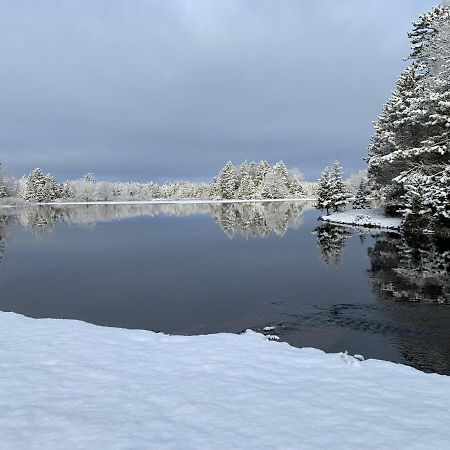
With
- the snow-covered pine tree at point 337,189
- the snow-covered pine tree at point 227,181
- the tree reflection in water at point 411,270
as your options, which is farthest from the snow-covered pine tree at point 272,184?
the tree reflection in water at point 411,270

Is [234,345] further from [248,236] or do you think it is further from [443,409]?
[248,236]

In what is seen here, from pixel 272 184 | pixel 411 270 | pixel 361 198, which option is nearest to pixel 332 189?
pixel 361 198

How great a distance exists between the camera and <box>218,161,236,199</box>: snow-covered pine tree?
121m

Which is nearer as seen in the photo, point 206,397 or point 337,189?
point 206,397

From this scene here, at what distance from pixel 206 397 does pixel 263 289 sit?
10731mm

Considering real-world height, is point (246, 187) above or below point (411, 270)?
above

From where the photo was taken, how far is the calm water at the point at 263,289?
11.1 meters

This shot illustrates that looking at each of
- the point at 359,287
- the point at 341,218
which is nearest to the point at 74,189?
the point at 341,218

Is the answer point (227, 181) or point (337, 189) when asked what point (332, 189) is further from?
point (227, 181)

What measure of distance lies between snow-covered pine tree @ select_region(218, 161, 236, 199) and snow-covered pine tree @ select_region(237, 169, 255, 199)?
254 centimetres

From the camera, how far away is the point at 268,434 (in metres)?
5.12

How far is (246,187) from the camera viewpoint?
12300cm

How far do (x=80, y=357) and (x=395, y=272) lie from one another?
15.7 m

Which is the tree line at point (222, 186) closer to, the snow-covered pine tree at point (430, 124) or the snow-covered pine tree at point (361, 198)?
the snow-covered pine tree at point (361, 198)
